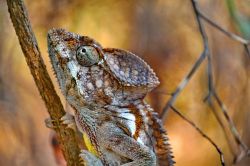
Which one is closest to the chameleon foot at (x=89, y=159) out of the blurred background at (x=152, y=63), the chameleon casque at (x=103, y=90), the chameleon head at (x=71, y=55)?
the chameleon casque at (x=103, y=90)

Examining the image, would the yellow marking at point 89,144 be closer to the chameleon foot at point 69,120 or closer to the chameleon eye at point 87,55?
the chameleon foot at point 69,120

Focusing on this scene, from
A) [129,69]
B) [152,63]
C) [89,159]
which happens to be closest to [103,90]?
[129,69]

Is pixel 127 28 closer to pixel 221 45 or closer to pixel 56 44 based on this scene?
pixel 221 45

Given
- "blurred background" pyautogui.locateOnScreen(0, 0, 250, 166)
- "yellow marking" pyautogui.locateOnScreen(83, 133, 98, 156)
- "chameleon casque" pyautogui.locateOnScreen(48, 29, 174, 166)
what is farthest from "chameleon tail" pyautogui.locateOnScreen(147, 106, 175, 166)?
"blurred background" pyautogui.locateOnScreen(0, 0, 250, 166)

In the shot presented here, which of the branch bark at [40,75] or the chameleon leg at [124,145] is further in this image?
the chameleon leg at [124,145]

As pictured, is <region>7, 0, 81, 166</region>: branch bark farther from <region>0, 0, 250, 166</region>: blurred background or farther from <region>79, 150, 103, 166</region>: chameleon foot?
<region>0, 0, 250, 166</region>: blurred background

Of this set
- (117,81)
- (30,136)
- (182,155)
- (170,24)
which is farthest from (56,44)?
(182,155)

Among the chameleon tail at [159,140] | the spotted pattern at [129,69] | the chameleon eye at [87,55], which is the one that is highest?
the chameleon eye at [87,55]
